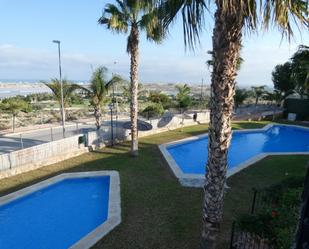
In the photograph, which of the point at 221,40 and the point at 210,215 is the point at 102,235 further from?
the point at 221,40

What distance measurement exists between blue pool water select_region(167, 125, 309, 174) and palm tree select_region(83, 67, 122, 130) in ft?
17.6

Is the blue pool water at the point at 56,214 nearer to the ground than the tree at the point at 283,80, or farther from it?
nearer to the ground

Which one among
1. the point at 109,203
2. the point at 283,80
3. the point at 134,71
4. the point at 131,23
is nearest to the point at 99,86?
the point at 134,71

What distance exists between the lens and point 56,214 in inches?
405

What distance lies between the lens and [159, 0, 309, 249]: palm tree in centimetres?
408

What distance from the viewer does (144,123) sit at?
23.1 m

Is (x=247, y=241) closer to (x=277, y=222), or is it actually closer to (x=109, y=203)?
(x=277, y=222)

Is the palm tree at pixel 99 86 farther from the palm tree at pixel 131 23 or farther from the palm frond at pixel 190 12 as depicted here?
the palm frond at pixel 190 12

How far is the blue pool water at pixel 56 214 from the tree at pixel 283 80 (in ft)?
99.5

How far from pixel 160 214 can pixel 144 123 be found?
14.5 m

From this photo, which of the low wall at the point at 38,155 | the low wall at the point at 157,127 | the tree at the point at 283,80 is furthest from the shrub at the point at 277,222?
the tree at the point at 283,80

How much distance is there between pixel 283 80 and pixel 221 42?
1368 inches

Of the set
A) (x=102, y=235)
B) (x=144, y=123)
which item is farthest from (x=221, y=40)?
(x=144, y=123)

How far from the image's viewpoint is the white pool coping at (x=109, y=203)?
7.41 metres
